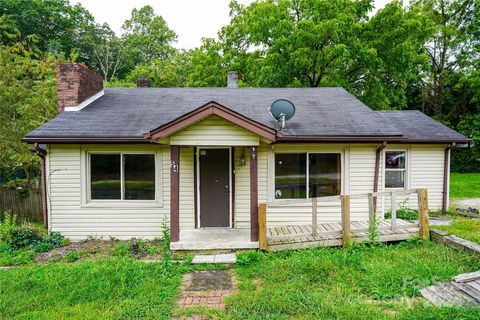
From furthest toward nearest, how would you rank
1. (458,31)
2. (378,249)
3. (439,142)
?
(458,31)
(439,142)
(378,249)

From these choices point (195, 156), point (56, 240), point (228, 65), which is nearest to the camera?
point (56, 240)

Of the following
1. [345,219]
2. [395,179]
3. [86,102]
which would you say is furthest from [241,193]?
[395,179]

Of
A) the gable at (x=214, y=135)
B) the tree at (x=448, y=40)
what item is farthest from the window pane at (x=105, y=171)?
the tree at (x=448, y=40)

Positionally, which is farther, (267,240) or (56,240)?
(56,240)

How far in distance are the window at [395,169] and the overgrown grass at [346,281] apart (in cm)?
436

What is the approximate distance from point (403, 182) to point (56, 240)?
10.4 meters

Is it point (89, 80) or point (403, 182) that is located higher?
point (89, 80)

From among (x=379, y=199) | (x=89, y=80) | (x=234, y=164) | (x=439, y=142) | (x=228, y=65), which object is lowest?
(x=379, y=199)

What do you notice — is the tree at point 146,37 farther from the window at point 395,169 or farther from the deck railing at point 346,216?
the deck railing at point 346,216

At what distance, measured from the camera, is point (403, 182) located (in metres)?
9.73

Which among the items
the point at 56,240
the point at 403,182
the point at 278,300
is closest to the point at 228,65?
the point at 403,182

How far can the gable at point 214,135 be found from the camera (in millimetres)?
5871

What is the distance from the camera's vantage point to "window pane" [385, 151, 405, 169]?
9.70m

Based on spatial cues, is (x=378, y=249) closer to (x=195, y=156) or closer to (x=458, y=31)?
(x=195, y=156)
